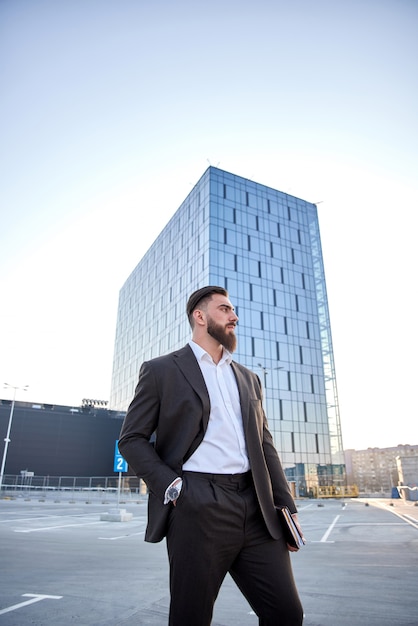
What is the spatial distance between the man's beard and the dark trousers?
812 millimetres

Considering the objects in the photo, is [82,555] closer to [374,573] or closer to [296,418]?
[374,573]

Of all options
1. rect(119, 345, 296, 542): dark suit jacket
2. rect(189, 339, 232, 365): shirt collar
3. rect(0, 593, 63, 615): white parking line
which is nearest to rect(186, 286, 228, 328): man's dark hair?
rect(189, 339, 232, 365): shirt collar

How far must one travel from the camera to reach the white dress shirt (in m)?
2.21

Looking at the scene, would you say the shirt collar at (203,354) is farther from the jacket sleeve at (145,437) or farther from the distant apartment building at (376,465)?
the distant apartment building at (376,465)

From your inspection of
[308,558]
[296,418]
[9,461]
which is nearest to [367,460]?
[296,418]

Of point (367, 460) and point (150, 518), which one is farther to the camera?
point (367, 460)

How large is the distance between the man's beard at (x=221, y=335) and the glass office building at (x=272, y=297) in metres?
36.8

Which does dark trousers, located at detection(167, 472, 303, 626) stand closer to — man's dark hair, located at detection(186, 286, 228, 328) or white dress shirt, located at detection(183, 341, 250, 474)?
white dress shirt, located at detection(183, 341, 250, 474)

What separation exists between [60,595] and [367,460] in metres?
183

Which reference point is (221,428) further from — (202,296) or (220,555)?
(202,296)

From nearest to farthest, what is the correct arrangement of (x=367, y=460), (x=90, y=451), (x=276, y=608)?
(x=276, y=608)
(x=90, y=451)
(x=367, y=460)

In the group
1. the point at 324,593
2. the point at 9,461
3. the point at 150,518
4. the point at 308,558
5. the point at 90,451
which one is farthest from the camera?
the point at 90,451

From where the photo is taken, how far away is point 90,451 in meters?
51.2

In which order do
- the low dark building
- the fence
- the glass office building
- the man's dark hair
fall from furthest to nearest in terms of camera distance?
1. the low dark building
2. the glass office building
3. the fence
4. the man's dark hair
